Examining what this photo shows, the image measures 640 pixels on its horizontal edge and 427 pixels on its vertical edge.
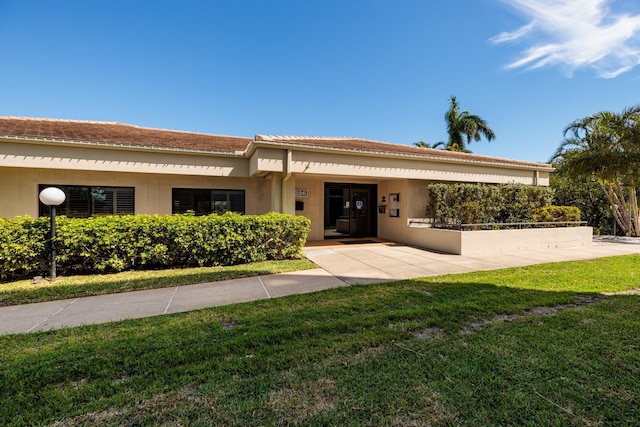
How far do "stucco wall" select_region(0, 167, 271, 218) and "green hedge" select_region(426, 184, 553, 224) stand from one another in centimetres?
691

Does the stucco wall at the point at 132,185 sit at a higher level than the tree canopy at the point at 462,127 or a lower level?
lower

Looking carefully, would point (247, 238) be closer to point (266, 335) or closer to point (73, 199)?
point (266, 335)

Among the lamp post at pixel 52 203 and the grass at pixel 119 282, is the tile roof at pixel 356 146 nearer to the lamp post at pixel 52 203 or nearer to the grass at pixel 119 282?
the grass at pixel 119 282

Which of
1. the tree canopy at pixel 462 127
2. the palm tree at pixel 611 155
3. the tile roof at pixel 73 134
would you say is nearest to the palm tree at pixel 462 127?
the tree canopy at pixel 462 127

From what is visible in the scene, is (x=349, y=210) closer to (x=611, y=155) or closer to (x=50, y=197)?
(x=50, y=197)

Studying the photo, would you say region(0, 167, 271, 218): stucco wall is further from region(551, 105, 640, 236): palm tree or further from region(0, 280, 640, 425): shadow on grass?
region(551, 105, 640, 236): palm tree

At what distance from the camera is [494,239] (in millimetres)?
9695

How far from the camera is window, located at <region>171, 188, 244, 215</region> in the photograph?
10.6 metres

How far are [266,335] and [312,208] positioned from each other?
935 cm

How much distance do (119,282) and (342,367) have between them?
18.1ft

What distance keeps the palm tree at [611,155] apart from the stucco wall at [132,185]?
46.8ft

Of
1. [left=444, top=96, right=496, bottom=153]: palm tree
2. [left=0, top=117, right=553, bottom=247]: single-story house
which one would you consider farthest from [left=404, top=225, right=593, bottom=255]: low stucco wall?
[left=444, top=96, right=496, bottom=153]: palm tree

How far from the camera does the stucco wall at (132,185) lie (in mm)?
8883

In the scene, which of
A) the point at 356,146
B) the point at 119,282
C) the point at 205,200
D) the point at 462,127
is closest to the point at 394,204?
the point at 356,146
